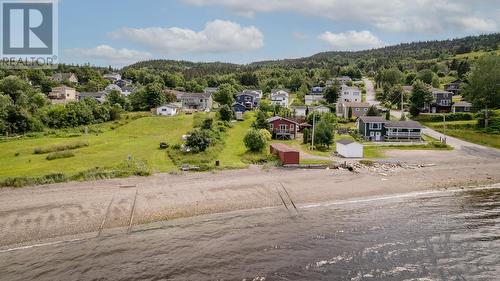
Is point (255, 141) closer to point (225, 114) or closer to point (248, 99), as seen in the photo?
point (225, 114)

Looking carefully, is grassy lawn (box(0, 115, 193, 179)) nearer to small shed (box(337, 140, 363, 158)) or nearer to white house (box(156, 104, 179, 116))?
white house (box(156, 104, 179, 116))

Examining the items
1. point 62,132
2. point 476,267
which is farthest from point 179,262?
point 62,132

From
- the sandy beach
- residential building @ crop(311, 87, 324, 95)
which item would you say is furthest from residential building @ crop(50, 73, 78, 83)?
the sandy beach

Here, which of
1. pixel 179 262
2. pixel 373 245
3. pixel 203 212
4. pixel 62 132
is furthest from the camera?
pixel 62 132

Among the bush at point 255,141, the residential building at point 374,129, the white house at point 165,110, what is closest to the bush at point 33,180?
the bush at point 255,141

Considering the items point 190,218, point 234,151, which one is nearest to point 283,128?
point 234,151

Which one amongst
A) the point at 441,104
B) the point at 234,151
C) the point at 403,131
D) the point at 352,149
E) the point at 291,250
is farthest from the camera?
the point at 441,104

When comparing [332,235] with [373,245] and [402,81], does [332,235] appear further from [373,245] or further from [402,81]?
[402,81]
